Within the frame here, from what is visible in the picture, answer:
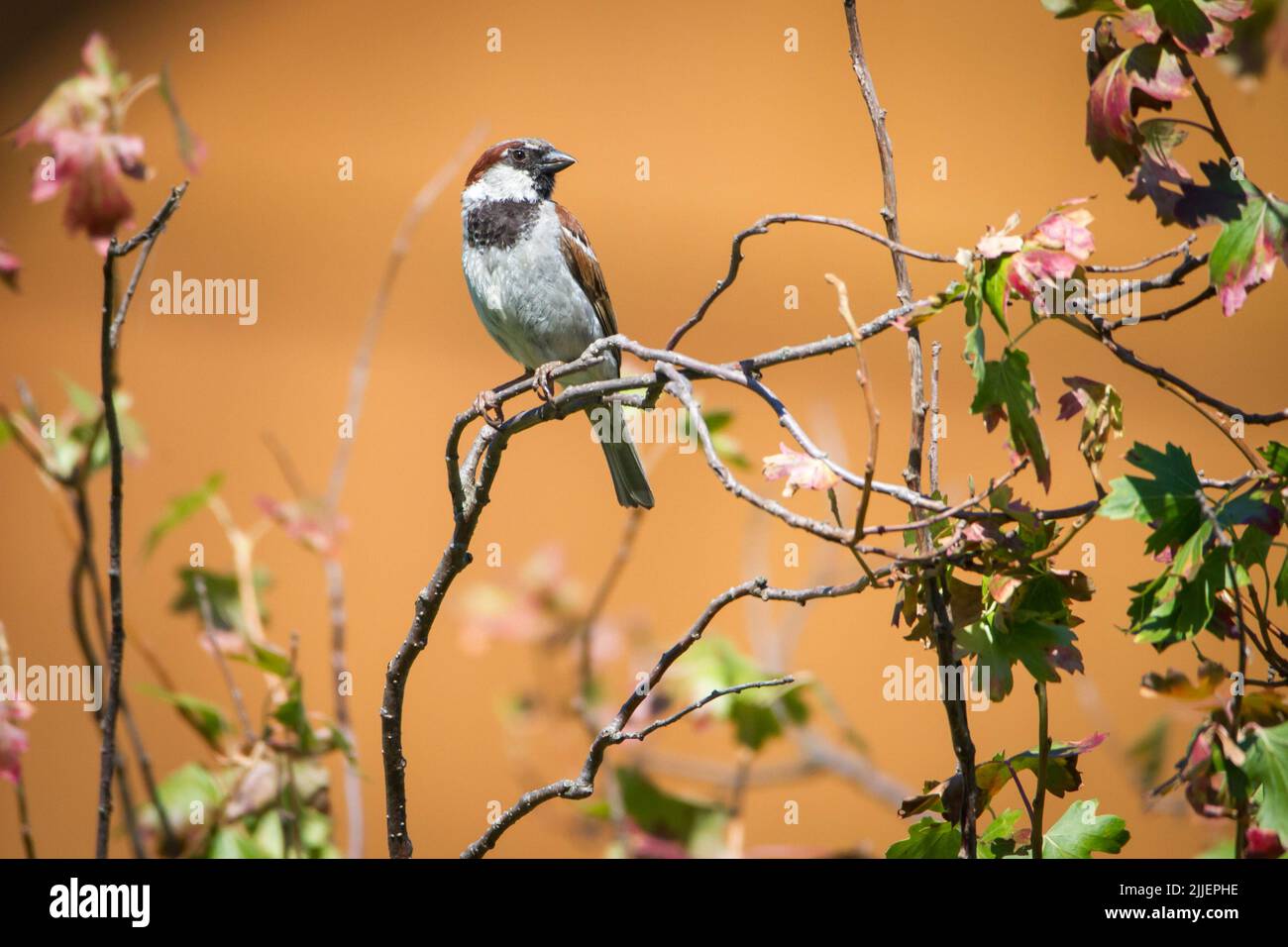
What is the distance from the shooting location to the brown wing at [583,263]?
11.0 ft

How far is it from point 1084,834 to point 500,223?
2.40 metres

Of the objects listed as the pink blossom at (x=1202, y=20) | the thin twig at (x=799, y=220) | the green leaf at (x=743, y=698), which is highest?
the pink blossom at (x=1202, y=20)

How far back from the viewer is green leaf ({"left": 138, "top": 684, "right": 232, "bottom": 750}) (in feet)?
6.82

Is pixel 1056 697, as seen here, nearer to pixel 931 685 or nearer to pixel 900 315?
pixel 931 685

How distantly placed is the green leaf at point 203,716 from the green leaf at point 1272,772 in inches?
68.4

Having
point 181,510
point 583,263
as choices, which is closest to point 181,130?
point 181,510

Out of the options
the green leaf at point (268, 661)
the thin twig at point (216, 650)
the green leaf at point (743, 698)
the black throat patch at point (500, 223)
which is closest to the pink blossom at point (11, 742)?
the green leaf at point (268, 661)

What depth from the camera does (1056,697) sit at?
3.70 meters

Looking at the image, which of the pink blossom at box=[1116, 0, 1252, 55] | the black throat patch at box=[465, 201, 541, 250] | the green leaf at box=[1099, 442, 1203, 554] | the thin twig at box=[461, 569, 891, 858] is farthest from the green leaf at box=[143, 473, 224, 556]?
the pink blossom at box=[1116, 0, 1252, 55]

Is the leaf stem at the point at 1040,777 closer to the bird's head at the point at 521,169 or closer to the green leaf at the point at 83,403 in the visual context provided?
the green leaf at the point at 83,403

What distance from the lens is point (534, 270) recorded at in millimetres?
3250

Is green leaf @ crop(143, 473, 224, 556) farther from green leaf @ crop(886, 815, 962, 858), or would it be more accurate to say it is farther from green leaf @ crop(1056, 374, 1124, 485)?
green leaf @ crop(1056, 374, 1124, 485)

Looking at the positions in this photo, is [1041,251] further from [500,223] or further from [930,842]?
[500,223]

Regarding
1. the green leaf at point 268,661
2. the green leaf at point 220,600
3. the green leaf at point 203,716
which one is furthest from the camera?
the green leaf at point 220,600
